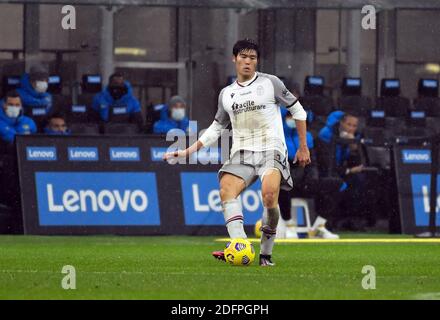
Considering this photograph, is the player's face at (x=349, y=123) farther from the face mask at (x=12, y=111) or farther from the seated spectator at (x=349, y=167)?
the face mask at (x=12, y=111)

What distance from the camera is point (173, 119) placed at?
2352 centimetres

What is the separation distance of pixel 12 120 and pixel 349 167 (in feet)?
18.8

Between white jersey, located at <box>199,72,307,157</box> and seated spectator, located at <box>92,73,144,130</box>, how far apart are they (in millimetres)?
9430

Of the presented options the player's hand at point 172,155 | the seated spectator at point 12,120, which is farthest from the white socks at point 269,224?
the seated spectator at point 12,120

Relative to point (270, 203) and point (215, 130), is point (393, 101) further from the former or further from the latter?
point (270, 203)

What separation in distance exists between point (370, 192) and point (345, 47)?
6331 millimetres

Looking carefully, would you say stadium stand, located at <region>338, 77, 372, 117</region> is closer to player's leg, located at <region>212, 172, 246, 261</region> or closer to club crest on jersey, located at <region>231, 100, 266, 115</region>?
club crest on jersey, located at <region>231, 100, 266, 115</region>

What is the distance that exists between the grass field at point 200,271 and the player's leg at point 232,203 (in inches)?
15.2

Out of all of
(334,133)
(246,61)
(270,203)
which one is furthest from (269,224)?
(334,133)

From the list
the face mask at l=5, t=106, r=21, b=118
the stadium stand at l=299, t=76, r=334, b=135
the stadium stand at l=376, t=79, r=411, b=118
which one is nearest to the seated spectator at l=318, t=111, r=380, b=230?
the stadium stand at l=299, t=76, r=334, b=135
